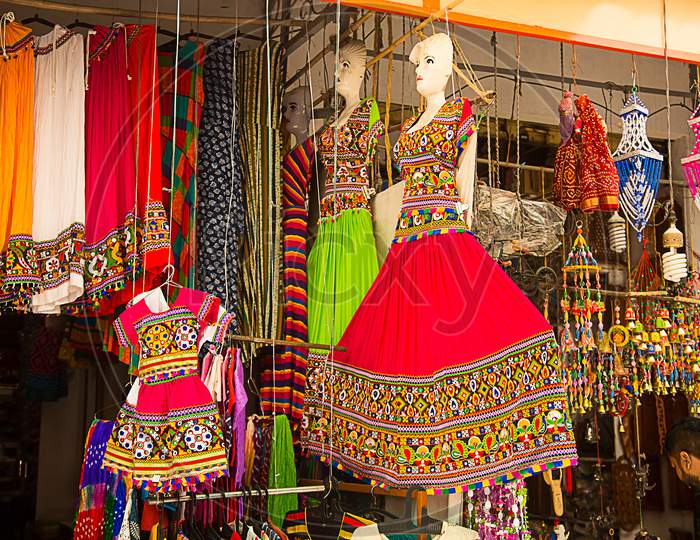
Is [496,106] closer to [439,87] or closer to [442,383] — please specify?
[439,87]

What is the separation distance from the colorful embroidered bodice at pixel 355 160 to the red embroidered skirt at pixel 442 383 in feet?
1.83

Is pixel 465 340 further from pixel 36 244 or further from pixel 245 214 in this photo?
pixel 36 244

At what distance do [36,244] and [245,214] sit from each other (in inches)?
37.3

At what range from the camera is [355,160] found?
379cm

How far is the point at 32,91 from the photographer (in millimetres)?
3361

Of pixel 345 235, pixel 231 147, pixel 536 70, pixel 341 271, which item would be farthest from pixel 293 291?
pixel 536 70

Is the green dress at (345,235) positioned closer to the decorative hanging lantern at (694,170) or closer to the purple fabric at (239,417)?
the purple fabric at (239,417)

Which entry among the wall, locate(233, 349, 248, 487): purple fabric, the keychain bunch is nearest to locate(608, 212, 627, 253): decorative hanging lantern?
the wall

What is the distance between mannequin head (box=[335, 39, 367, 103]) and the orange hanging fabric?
1.35 metres

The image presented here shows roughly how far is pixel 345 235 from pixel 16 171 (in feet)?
4.48

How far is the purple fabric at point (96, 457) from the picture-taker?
10.8ft

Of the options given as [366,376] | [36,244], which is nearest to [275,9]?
[36,244]

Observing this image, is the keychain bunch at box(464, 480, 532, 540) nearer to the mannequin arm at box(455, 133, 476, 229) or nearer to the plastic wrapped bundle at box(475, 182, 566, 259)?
the mannequin arm at box(455, 133, 476, 229)

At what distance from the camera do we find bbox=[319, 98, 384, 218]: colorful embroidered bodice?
148 inches
